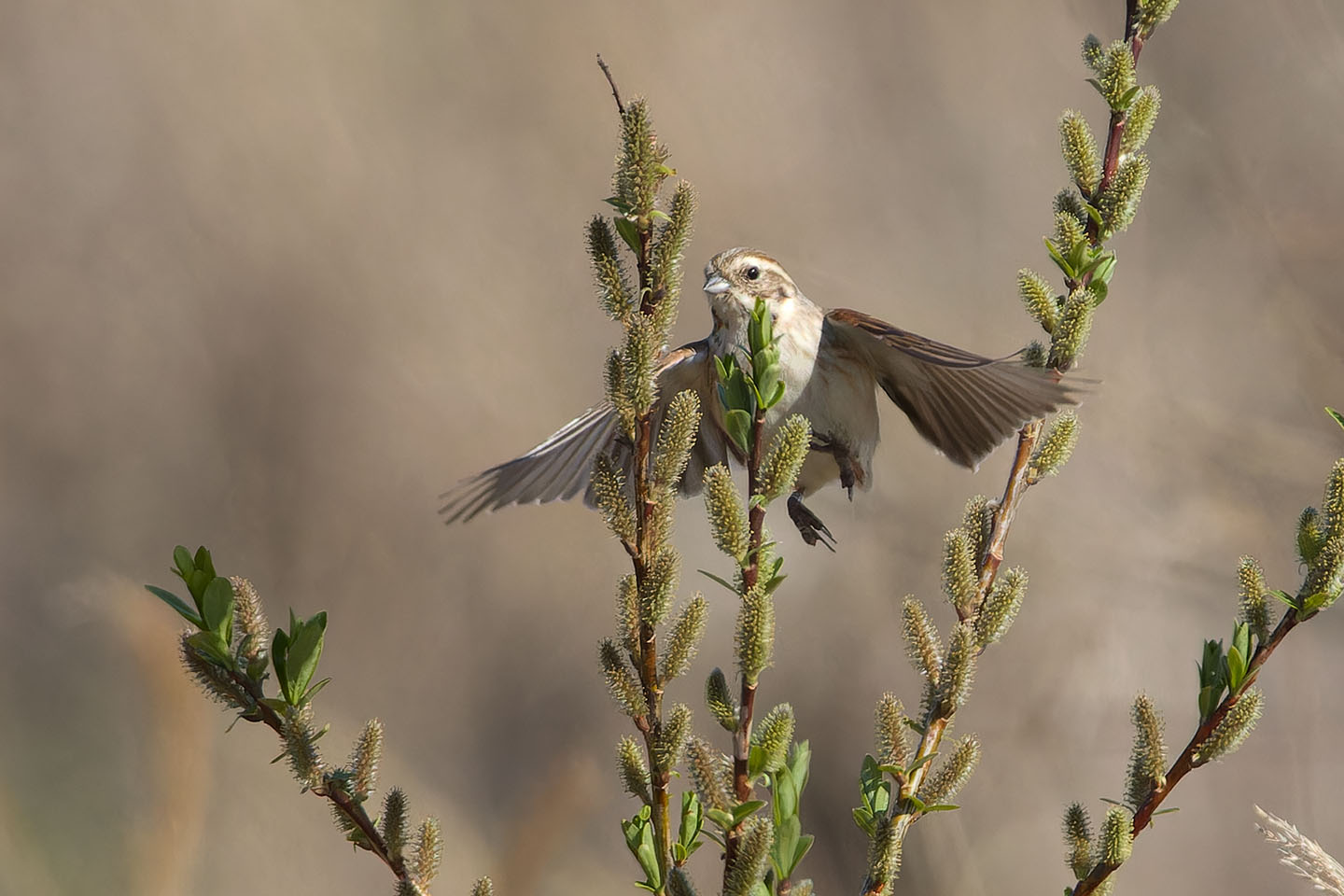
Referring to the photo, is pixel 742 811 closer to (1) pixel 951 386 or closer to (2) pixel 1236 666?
(2) pixel 1236 666

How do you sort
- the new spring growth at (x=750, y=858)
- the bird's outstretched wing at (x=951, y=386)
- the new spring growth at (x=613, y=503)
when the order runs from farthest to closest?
the bird's outstretched wing at (x=951, y=386), the new spring growth at (x=613, y=503), the new spring growth at (x=750, y=858)

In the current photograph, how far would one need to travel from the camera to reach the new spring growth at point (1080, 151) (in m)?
1.22

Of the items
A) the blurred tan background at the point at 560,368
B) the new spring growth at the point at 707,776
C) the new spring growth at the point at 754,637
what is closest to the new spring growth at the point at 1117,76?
the new spring growth at the point at 754,637

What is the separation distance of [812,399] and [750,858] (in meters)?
1.48

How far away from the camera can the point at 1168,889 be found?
3.35 metres

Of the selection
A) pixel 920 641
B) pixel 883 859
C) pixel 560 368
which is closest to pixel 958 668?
pixel 920 641

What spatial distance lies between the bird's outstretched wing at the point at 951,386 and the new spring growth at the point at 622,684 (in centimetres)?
55

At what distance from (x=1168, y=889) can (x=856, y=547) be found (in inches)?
46.6

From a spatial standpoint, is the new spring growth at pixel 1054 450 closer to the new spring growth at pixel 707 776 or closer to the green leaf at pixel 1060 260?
the green leaf at pixel 1060 260

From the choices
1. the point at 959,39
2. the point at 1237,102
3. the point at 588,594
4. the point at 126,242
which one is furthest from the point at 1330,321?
the point at 126,242

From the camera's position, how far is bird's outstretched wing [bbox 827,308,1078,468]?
155cm

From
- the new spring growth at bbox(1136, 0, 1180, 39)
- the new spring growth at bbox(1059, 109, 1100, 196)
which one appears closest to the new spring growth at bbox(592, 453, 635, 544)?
the new spring growth at bbox(1059, 109, 1100, 196)

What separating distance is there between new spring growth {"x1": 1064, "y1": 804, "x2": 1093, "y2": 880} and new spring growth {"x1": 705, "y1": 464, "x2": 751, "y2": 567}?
1.20 ft

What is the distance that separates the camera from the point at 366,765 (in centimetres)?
102
